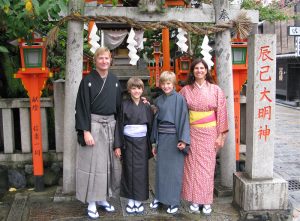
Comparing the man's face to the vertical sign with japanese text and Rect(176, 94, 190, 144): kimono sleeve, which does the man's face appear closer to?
Rect(176, 94, 190, 144): kimono sleeve

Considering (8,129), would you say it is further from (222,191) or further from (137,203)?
(222,191)

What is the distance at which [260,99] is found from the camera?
15.7 feet

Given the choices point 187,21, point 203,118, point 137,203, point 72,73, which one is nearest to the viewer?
point 203,118

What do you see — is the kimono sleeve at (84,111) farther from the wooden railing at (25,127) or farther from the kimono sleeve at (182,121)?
the wooden railing at (25,127)

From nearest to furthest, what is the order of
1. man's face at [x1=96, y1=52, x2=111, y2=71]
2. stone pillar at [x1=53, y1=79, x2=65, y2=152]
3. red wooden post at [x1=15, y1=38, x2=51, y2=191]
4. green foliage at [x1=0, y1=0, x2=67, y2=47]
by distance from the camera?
green foliage at [x1=0, y1=0, x2=67, y2=47]
man's face at [x1=96, y1=52, x2=111, y2=71]
red wooden post at [x1=15, y1=38, x2=51, y2=191]
stone pillar at [x1=53, y1=79, x2=65, y2=152]

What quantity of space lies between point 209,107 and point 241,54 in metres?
1.91

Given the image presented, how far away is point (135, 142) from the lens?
4.74 m

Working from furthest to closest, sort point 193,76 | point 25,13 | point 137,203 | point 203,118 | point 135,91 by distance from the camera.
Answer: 1. point 137,203
2. point 193,76
3. point 203,118
4. point 135,91
5. point 25,13

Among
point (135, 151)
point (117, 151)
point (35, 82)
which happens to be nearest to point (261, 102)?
point (135, 151)

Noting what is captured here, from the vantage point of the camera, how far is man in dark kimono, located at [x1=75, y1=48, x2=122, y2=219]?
458 cm

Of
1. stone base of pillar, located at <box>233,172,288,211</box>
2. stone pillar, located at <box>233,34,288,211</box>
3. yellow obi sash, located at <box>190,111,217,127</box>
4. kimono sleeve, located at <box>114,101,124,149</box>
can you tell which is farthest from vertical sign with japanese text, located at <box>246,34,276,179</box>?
kimono sleeve, located at <box>114,101,124,149</box>

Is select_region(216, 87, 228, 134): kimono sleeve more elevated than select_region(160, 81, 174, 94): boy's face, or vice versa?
select_region(160, 81, 174, 94): boy's face

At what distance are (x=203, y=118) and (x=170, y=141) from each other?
1.72ft

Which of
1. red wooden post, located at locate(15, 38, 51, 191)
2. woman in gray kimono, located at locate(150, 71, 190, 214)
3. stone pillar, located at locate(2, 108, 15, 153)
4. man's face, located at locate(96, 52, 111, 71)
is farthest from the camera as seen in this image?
stone pillar, located at locate(2, 108, 15, 153)
